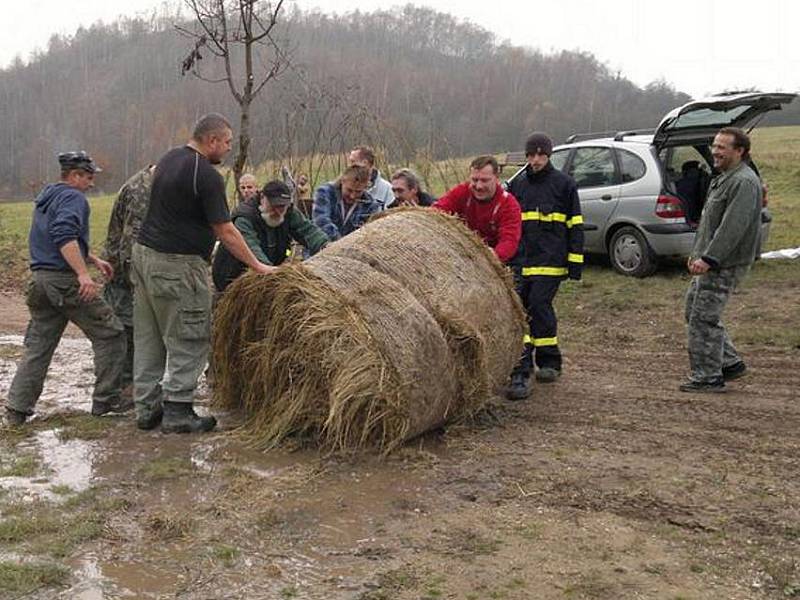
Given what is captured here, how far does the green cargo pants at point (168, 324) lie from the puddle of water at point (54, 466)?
1.70ft

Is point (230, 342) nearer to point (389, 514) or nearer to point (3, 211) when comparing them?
point (389, 514)

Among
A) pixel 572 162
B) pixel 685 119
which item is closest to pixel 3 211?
pixel 572 162

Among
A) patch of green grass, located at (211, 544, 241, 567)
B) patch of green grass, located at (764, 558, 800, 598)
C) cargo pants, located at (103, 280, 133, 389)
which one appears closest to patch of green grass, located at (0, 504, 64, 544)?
patch of green grass, located at (211, 544, 241, 567)

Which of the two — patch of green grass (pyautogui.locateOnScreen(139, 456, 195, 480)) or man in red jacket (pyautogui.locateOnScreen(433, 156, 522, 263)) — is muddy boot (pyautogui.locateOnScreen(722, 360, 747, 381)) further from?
patch of green grass (pyautogui.locateOnScreen(139, 456, 195, 480))

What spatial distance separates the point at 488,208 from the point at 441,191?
10.7m

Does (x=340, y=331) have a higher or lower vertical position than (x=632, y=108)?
lower

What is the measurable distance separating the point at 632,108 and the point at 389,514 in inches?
1836

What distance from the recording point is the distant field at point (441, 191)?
1347cm

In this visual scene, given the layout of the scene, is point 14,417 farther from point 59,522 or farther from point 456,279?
point 456,279

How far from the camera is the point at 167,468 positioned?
5.15m

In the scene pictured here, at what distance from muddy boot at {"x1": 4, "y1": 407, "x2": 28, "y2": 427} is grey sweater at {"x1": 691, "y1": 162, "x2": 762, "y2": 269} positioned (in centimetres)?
477

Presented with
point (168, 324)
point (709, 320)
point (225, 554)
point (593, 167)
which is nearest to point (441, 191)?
point (593, 167)

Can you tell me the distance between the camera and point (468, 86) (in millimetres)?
50156

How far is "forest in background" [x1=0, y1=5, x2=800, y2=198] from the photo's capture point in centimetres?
4147
